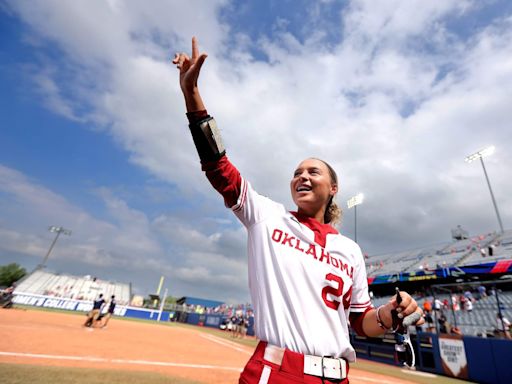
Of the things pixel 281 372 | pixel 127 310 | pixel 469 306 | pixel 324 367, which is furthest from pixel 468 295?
pixel 127 310

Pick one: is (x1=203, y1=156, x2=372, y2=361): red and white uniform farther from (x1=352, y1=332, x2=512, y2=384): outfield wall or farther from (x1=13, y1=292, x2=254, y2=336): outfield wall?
(x1=13, y1=292, x2=254, y2=336): outfield wall

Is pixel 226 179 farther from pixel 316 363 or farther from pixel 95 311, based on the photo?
pixel 95 311

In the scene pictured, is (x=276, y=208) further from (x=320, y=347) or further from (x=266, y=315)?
(x=320, y=347)

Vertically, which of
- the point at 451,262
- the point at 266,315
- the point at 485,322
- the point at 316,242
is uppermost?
the point at 451,262

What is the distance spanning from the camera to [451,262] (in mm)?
26984

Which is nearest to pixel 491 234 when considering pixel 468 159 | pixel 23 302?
pixel 468 159

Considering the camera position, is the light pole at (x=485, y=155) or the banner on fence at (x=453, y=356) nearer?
the banner on fence at (x=453, y=356)

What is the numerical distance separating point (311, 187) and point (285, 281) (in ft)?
2.47

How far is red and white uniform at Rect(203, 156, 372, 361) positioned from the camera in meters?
1.55

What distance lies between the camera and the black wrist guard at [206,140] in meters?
1.61

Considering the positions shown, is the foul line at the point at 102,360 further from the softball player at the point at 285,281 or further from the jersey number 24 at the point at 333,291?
the jersey number 24 at the point at 333,291

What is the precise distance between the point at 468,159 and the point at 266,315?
39.5 metres

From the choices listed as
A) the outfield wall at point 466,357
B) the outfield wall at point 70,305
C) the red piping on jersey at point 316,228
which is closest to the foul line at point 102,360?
the red piping on jersey at point 316,228

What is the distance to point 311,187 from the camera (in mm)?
2090
